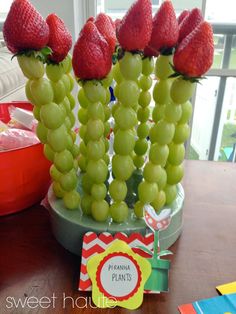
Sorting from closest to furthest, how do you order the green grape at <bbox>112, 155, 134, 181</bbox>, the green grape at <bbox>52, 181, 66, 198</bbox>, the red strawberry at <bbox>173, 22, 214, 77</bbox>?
the red strawberry at <bbox>173, 22, 214, 77</bbox>, the green grape at <bbox>112, 155, 134, 181</bbox>, the green grape at <bbox>52, 181, 66, 198</bbox>

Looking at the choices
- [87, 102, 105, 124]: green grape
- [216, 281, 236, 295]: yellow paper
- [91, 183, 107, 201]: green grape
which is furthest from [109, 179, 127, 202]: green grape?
[216, 281, 236, 295]: yellow paper

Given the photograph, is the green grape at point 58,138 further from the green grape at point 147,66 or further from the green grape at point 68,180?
the green grape at point 147,66

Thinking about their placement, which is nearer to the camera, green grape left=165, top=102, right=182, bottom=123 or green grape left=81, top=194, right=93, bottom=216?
green grape left=165, top=102, right=182, bottom=123

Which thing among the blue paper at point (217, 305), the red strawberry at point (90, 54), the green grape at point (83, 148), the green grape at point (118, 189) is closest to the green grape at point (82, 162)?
the green grape at point (83, 148)

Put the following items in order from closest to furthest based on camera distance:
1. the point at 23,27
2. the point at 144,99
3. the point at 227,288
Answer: the point at 23,27, the point at 227,288, the point at 144,99

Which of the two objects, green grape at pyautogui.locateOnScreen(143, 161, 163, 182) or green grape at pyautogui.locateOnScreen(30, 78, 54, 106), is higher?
green grape at pyautogui.locateOnScreen(30, 78, 54, 106)

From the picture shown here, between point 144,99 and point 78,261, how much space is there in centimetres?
33

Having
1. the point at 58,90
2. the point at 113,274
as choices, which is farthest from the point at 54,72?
the point at 113,274

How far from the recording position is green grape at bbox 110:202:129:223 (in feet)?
1.85

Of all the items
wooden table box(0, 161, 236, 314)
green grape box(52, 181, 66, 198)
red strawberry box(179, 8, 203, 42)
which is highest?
red strawberry box(179, 8, 203, 42)

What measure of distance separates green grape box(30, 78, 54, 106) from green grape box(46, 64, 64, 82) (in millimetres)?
59

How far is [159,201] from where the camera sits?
574 millimetres

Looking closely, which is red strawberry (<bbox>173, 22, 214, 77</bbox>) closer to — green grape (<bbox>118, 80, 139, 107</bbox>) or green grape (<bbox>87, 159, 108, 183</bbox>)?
green grape (<bbox>118, 80, 139, 107</bbox>)

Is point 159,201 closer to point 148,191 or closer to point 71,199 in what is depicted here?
point 148,191
